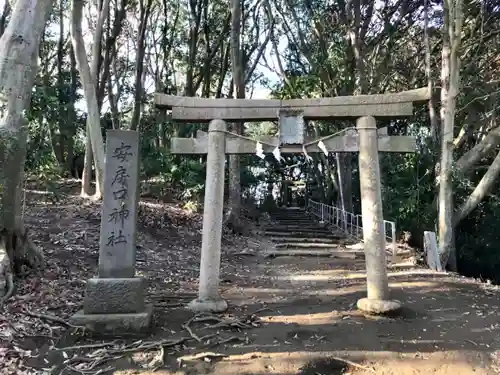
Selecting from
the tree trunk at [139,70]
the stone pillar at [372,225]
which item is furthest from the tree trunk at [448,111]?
the tree trunk at [139,70]

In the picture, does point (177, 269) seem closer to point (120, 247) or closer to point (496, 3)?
point (120, 247)

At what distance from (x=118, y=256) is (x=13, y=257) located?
6.04ft

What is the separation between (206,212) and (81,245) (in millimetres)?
3392

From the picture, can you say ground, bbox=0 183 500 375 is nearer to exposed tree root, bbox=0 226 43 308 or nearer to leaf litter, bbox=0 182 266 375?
leaf litter, bbox=0 182 266 375

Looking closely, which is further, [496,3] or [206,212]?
[496,3]

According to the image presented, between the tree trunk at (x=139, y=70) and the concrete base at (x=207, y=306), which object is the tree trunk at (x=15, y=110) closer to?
the concrete base at (x=207, y=306)

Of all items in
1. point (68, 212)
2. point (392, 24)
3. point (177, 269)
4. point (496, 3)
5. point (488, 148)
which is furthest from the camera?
point (392, 24)

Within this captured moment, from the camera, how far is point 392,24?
47.8 ft

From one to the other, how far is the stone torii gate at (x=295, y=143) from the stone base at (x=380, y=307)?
19mm

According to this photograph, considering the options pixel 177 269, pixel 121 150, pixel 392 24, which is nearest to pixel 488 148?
pixel 392 24

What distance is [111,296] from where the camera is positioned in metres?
5.13

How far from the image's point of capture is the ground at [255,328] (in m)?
4.43

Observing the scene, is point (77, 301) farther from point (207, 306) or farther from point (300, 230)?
point (300, 230)

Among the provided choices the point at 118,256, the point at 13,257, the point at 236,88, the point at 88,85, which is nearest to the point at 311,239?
the point at 236,88
